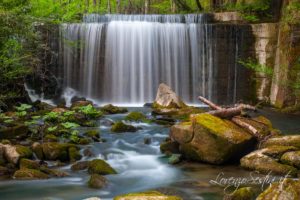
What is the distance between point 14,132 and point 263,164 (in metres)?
5.81

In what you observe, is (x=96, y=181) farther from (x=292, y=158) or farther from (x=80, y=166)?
(x=292, y=158)

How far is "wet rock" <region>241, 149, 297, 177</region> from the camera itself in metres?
7.97

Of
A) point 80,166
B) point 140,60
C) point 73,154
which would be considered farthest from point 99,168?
point 140,60

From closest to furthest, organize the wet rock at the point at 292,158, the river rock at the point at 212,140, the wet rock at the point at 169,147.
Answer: the wet rock at the point at 292,158 → the river rock at the point at 212,140 → the wet rock at the point at 169,147

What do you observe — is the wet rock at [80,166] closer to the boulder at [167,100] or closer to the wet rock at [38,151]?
the wet rock at [38,151]

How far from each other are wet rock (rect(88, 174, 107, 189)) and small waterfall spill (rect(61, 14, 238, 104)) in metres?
10.0

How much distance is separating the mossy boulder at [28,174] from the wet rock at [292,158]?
178 inches

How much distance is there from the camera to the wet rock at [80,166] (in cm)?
847

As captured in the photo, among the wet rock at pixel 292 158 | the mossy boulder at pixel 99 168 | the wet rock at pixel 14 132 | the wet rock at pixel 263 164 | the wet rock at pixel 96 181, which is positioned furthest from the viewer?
the wet rock at pixel 14 132

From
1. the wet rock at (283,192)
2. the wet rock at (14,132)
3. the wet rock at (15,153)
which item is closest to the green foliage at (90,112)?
the wet rock at (14,132)

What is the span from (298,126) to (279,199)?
363 inches

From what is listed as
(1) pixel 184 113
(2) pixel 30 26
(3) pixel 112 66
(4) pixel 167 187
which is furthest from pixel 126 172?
(3) pixel 112 66

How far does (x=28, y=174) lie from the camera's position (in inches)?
305

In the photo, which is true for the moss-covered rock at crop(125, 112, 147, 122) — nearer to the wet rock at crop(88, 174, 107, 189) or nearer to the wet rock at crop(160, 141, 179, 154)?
the wet rock at crop(160, 141, 179, 154)
